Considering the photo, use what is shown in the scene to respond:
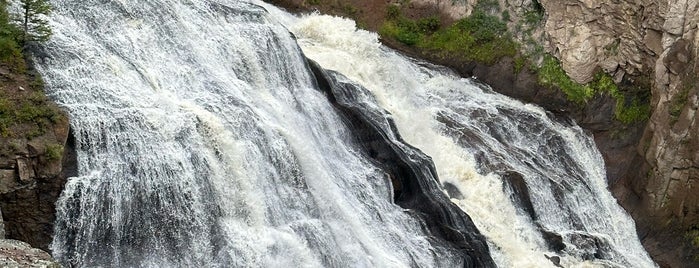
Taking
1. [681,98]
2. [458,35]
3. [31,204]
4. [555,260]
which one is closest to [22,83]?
[31,204]

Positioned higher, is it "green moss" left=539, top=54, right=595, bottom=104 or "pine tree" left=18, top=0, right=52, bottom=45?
"green moss" left=539, top=54, right=595, bottom=104

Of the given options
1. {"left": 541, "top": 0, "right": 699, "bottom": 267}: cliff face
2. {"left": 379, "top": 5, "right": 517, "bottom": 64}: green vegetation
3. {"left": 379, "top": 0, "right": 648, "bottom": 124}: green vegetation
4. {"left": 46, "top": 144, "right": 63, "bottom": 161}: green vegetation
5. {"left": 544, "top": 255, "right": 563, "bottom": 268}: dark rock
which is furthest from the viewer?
{"left": 379, "top": 5, "right": 517, "bottom": 64}: green vegetation

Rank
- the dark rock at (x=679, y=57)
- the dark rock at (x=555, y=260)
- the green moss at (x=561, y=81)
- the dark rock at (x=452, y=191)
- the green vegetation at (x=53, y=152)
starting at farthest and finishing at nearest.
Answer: the green moss at (x=561, y=81)
the dark rock at (x=679, y=57)
the dark rock at (x=452, y=191)
the dark rock at (x=555, y=260)
the green vegetation at (x=53, y=152)

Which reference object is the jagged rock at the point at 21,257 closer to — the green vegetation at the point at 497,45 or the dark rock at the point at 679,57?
the dark rock at the point at 679,57

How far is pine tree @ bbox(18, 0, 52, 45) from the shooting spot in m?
16.2

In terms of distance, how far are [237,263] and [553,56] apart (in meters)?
17.1

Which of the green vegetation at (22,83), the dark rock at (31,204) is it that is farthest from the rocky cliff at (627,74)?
the dark rock at (31,204)

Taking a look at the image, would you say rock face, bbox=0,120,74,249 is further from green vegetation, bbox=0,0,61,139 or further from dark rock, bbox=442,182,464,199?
dark rock, bbox=442,182,464,199

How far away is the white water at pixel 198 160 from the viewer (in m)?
14.3

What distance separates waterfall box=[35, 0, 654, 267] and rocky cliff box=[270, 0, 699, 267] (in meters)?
1.02

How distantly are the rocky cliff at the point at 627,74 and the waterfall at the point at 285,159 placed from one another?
102 centimetres

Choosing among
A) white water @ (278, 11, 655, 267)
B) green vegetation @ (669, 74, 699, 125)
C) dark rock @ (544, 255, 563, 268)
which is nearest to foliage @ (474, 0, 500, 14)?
white water @ (278, 11, 655, 267)

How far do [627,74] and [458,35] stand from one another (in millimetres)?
6661

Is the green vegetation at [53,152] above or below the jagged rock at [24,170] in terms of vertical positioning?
above
